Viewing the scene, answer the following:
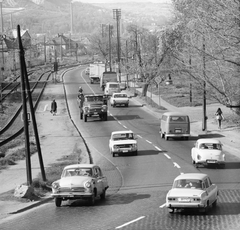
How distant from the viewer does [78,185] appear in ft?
75.4

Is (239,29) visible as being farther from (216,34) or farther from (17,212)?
(17,212)

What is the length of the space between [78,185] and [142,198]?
3.17m

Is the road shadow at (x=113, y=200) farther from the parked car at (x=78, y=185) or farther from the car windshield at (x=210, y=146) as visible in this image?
the car windshield at (x=210, y=146)

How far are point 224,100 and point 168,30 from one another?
1964 inches

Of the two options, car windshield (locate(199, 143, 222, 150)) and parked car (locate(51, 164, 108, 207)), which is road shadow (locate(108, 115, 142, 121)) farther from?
parked car (locate(51, 164, 108, 207))

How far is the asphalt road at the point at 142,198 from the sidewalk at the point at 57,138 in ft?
3.53

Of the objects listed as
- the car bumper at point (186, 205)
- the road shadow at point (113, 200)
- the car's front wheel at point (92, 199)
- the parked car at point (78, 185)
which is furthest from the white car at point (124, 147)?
the car bumper at point (186, 205)

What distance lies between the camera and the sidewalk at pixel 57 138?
1110 inches

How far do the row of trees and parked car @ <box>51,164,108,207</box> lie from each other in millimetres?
5666

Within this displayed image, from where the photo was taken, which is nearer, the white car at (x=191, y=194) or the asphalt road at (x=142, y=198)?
the asphalt road at (x=142, y=198)

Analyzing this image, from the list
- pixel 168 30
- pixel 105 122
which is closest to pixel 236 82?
pixel 105 122

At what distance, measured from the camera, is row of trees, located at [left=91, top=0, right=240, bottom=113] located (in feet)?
69.6

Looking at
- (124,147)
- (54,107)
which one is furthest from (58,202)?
(54,107)

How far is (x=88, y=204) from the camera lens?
23.7m
